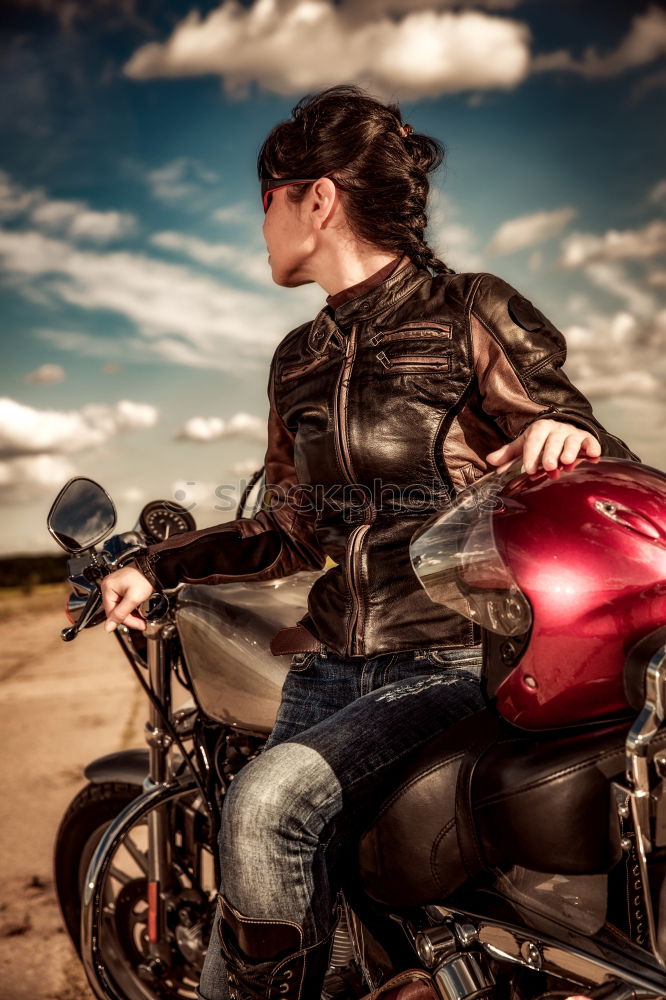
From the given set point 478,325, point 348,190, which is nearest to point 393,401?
point 478,325

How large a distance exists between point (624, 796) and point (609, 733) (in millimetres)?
93

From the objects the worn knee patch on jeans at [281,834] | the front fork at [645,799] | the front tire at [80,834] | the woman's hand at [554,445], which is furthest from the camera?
the front tire at [80,834]

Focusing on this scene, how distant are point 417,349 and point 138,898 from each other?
1.85 metres

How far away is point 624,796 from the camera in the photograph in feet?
3.97

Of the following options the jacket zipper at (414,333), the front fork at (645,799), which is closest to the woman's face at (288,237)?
the jacket zipper at (414,333)

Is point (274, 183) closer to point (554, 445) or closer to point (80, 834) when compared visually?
point (554, 445)

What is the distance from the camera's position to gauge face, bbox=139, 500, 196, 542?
234 centimetres

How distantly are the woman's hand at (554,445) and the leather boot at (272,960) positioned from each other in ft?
3.00

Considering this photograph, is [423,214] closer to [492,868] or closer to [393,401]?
[393,401]

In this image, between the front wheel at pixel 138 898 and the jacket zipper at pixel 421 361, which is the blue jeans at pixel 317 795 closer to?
the jacket zipper at pixel 421 361

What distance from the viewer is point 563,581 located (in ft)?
4.20

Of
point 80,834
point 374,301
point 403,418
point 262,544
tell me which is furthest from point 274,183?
point 80,834

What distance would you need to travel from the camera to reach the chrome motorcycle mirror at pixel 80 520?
2.08 m

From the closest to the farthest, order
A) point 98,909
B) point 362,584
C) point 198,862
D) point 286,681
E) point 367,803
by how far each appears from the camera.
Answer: point 367,803, point 362,584, point 286,681, point 98,909, point 198,862
